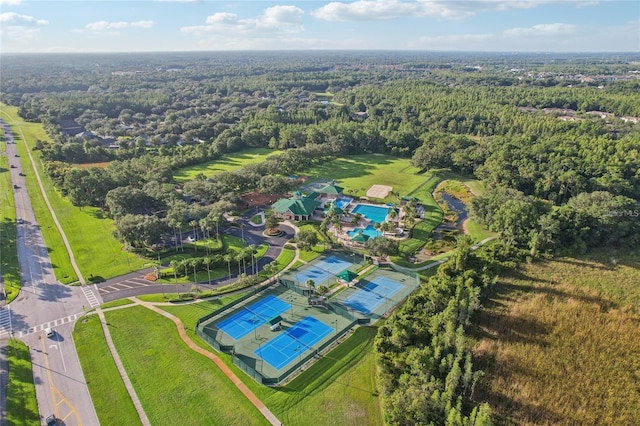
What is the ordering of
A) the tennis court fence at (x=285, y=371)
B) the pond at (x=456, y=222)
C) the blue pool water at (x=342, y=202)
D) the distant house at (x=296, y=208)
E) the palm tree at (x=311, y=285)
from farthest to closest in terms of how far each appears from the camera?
the blue pool water at (x=342, y=202), the distant house at (x=296, y=208), the pond at (x=456, y=222), the palm tree at (x=311, y=285), the tennis court fence at (x=285, y=371)

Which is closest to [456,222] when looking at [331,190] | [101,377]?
[331,190]

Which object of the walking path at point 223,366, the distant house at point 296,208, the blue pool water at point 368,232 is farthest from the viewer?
the distant house at point 296,208

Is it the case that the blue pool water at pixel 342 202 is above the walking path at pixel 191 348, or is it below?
above

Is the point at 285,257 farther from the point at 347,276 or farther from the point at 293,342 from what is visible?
the point at 293,342

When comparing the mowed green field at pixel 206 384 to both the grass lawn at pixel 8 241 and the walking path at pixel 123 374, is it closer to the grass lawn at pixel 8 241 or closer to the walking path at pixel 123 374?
the walking path at pixel 123 374

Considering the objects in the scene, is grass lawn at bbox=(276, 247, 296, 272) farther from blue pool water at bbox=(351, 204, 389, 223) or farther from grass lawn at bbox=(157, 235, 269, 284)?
blue pool water at bbox=(351, 204, 389, 223)

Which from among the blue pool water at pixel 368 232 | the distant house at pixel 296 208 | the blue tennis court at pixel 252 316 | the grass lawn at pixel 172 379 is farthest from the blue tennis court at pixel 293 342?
the distant house at pixel 296 208

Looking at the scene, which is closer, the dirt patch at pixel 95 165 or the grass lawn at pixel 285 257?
the grass lawn at pixel 285 257
